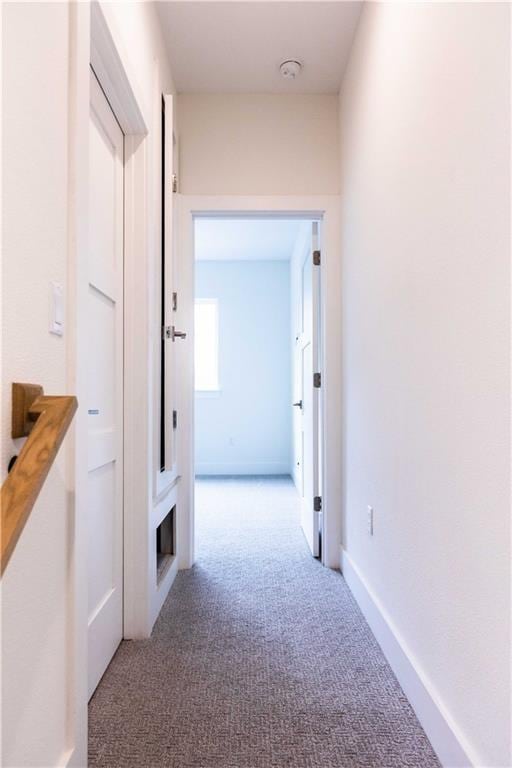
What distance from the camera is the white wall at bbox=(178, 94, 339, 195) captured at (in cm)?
264

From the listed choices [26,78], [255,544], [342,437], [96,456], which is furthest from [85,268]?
[255,544]

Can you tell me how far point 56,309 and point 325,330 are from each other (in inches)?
72.0

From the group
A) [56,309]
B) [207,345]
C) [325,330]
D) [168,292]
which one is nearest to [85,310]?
[56,309]

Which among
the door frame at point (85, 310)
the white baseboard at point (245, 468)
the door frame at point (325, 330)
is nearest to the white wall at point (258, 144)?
the door frame at point (325, 330)

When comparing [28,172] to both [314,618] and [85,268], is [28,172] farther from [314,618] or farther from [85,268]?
[314,618]

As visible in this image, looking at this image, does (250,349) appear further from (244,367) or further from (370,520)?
(370,520)

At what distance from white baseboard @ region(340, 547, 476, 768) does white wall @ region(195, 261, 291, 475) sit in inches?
146

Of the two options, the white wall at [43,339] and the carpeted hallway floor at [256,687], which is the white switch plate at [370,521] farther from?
the white wall at [43,339]

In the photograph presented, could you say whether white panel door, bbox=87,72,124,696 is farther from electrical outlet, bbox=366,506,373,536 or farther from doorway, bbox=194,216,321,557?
doorway, bbox=194,216,321,557

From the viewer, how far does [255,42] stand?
2264 mm

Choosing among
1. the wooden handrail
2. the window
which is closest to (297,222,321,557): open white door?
the wooden handrail

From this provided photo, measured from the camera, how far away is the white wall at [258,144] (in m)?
2.64

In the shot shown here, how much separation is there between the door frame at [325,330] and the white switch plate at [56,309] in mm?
1541

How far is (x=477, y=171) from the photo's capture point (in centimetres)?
103
